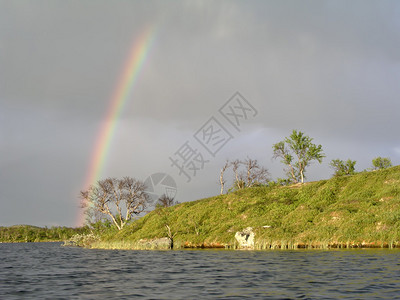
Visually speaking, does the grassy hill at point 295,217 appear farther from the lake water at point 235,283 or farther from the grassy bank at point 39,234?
the grassy bank at point 39,234

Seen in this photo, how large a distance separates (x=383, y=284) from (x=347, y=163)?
111m

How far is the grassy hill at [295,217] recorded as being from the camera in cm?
5017

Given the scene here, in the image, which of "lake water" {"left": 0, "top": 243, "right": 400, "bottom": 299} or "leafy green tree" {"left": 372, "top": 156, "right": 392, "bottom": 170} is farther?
"leafy green tree" {"left": 372, "top": 156, "right": 392, "bottom": 170}

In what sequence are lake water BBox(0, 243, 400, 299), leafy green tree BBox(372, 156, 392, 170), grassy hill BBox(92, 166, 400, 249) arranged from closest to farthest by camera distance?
lake water BBox(0, 243, 400, 299)
grassy hill BBox(92, 166, 400, 249)
leafy green tree BBox(372, 156, 392, 170)

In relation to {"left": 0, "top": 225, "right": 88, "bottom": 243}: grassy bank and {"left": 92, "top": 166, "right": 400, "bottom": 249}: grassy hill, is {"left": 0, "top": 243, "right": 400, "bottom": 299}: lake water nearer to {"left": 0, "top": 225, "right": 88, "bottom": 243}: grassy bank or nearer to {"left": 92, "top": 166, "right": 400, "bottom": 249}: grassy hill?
{"left": 92, "top": 166, "right": 400, "bottom": 249}: grassy hill

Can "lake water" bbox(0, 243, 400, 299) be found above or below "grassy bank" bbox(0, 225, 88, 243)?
above

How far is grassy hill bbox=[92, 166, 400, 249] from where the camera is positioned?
1975 inches

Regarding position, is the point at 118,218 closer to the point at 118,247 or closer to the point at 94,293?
the point at 118,247

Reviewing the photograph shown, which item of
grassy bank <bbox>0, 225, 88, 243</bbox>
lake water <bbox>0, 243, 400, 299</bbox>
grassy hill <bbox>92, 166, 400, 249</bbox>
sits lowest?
grassy bank <bbox>0, 225, 88, 243</bbox>

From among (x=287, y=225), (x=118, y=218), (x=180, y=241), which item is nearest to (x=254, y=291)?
(x=287, y=225)

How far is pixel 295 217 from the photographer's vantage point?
2601 inches

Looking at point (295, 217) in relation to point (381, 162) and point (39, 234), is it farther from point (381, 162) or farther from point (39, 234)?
point (39, 234)

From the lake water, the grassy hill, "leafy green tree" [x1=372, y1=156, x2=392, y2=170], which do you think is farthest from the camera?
"leafy green tree" [x1=372, y1=156, x2=392, y2=170]

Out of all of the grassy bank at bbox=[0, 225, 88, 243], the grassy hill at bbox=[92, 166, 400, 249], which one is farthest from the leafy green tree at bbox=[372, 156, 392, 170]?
the grassy bank at bbox=[0, 225, 88, 243]
